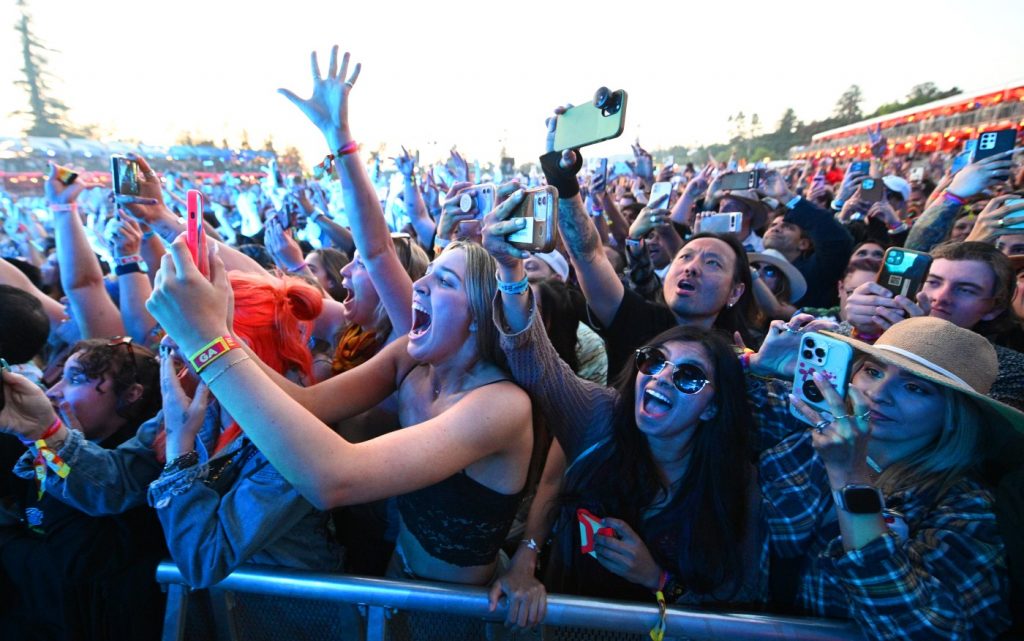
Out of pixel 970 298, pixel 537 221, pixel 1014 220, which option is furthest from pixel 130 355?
pixel 1014 220

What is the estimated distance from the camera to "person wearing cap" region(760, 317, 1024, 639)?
1.22m

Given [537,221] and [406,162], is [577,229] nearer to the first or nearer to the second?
[537,221]

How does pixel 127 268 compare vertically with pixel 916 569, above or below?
above

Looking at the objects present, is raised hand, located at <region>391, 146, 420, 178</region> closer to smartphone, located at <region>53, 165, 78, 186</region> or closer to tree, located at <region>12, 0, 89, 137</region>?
smartphone, located at <region>53, 165, 78, 186</region>

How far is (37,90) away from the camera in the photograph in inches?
1191

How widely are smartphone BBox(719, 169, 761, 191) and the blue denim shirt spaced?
14.2 feet

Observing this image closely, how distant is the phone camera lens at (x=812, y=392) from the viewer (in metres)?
1.32

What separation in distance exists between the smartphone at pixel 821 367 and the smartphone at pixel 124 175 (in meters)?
2.79

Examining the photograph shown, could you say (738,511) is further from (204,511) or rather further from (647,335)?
(204,511)

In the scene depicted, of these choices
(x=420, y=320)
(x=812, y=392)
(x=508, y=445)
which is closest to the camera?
(x=812, y=392)

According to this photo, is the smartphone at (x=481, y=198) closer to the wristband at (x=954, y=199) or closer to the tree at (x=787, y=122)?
the wristband at (x=954, y=199)

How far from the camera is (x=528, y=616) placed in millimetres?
1507

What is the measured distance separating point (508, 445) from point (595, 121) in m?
1.14

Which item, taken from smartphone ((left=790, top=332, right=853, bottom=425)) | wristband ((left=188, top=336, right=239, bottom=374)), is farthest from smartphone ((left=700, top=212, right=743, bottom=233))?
wristband ((left=188, top=336, right=239, bottom=374))
